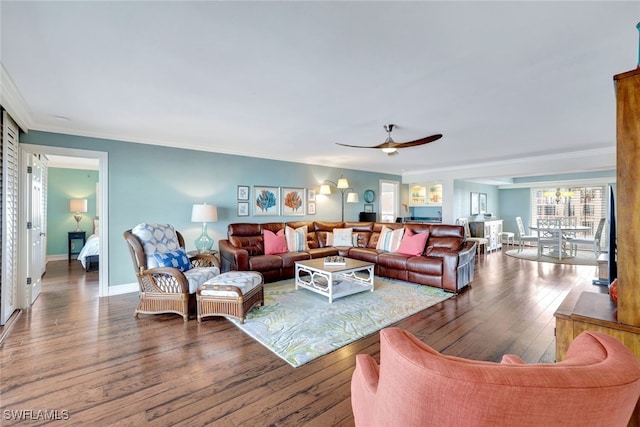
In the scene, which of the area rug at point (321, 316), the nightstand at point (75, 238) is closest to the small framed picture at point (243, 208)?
the area rug at point (321, 316)

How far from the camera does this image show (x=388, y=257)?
4.79 metres

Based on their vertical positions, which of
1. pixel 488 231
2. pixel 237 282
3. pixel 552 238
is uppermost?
pixel 488 231

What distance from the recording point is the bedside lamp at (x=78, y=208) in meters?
6.59

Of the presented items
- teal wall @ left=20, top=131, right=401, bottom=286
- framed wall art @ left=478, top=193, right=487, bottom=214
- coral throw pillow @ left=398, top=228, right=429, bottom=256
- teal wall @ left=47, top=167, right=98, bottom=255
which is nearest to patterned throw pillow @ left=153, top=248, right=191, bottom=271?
teal wall @ left=20, top=131, right=401, bottom=286

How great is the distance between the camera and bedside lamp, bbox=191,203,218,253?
14.6ft

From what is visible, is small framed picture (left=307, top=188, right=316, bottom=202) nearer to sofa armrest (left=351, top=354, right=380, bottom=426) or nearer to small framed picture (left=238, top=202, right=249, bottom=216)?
small framed picture (left=238, top=202, right=249, bottom=216)

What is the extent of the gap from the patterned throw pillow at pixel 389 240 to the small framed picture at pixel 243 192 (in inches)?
106

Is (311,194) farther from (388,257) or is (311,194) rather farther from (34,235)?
(34,235)

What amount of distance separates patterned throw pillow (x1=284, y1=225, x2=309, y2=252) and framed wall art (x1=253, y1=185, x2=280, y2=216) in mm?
653

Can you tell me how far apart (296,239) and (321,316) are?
92.4 inches

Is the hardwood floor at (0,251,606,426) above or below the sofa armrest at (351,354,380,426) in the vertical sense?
below

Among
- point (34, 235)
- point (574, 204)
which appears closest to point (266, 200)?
point (34, 235)

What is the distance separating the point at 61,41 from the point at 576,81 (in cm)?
397

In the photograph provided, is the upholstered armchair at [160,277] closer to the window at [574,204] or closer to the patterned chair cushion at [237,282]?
the patterned chair cushion at [237,282]
